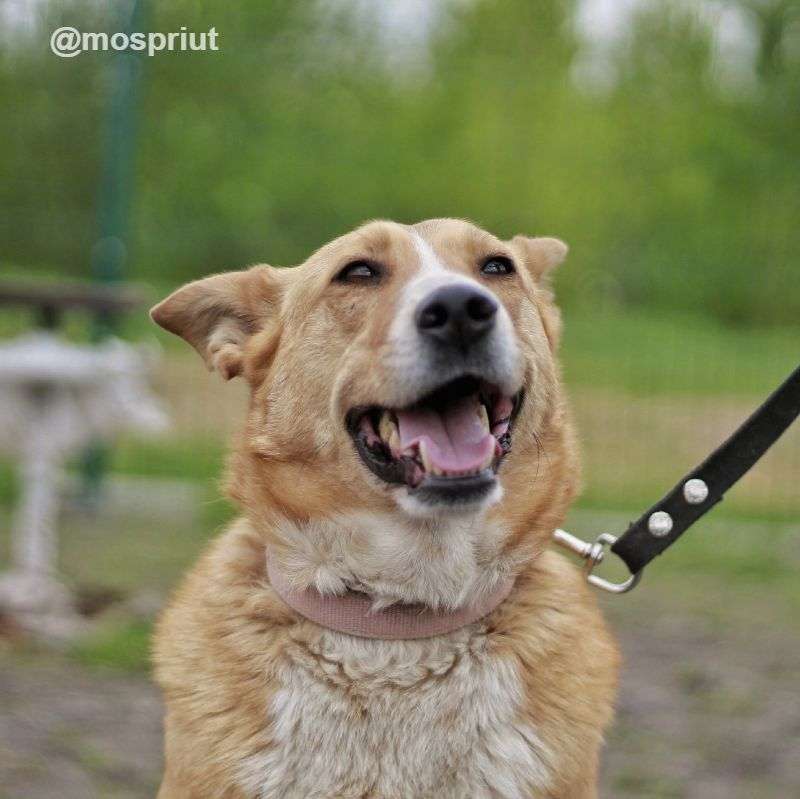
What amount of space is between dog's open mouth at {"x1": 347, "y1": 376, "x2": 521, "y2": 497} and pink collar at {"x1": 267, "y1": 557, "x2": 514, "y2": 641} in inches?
10.5

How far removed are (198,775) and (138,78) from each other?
18.7 feet

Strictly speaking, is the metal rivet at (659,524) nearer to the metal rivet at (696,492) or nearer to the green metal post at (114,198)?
the metal rivet at (696,492)

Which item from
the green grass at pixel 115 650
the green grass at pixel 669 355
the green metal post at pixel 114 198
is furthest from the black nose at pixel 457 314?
the green grass at pixel 669 355

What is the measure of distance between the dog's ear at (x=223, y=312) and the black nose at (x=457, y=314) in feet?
2.08

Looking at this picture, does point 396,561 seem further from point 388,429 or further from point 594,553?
point 594,553

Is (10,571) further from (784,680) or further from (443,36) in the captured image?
(443,36)

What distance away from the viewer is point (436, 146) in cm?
795

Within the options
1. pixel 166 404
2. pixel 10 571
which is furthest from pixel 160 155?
pixel 10 571

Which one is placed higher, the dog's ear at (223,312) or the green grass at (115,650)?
the dog's ear at (223,312)

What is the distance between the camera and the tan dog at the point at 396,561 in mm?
2555

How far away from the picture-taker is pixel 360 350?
9.14ft

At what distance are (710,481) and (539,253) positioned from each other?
785mm

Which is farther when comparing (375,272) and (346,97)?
(346,97)

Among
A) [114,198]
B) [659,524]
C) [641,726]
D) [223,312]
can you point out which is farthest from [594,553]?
[114,198]
